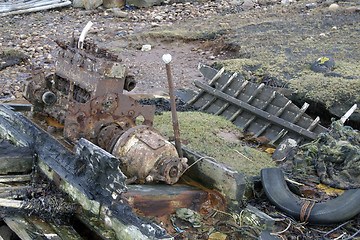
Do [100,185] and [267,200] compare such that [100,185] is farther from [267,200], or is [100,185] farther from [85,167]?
[267,200]

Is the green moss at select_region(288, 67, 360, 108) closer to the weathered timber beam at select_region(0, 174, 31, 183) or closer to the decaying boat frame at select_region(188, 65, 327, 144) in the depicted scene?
the decaying boat frame at select_region(188, 65, 327, 144)

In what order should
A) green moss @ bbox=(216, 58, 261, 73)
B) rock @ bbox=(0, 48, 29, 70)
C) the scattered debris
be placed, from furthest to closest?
rock @ bbox=(0, 48, 29, 70)
green moss @ bbox=(216, 58, 261, 73)
the scattered debris

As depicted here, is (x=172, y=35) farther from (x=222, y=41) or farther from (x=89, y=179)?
(x=89, y=179)

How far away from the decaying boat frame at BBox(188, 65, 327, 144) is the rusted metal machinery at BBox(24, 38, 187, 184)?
4.00m

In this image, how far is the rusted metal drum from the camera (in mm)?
5645

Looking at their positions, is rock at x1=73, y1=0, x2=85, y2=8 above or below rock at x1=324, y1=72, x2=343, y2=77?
above

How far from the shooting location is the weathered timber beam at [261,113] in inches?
362

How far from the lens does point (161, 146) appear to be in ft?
18.8

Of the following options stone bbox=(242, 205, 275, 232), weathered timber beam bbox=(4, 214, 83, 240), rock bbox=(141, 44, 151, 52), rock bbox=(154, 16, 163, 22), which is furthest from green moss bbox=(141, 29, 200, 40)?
weathered timber beam bbox=(4, 214, 83, 240)

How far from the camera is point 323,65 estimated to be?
39.1 ft

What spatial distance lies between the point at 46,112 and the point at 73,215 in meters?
2.31

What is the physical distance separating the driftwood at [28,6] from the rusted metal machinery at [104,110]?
12.5m

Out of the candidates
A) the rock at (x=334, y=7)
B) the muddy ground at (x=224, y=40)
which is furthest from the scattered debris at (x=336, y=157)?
the rock at (x=334, y=7)

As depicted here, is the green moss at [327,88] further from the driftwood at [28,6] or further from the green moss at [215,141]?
the driftwood at [28,6]
